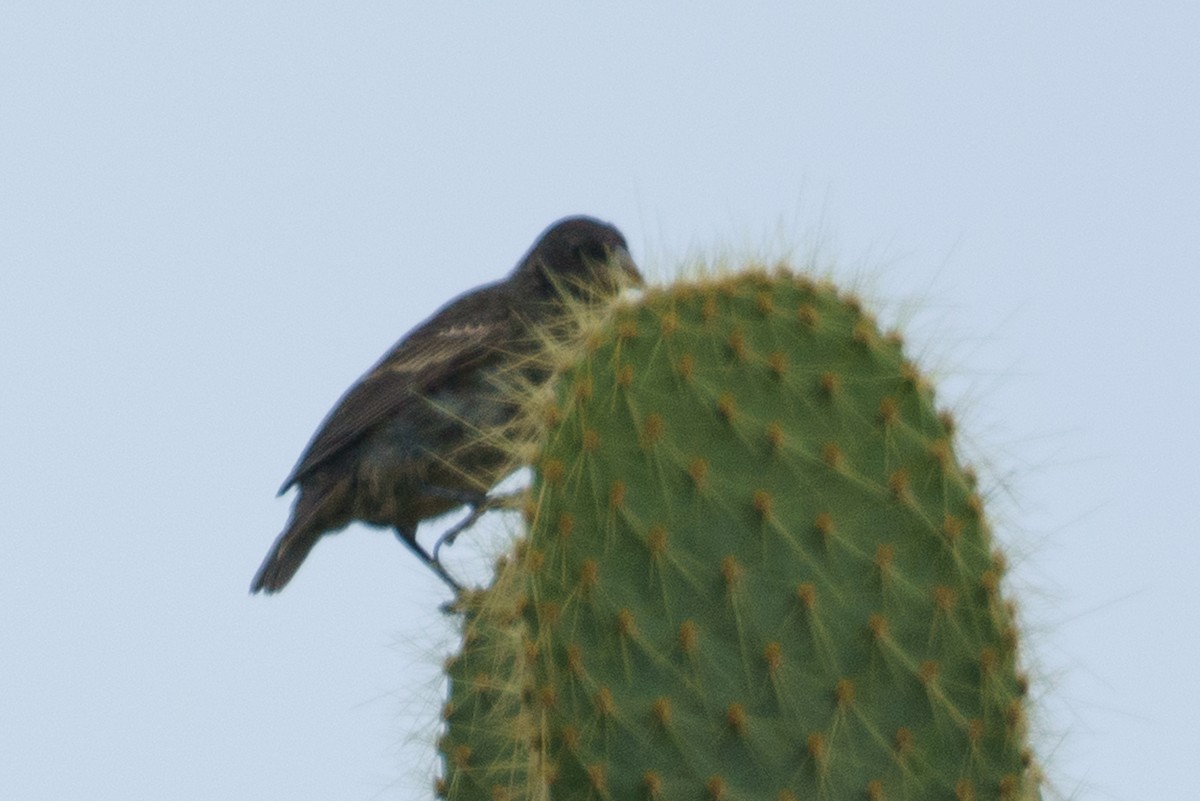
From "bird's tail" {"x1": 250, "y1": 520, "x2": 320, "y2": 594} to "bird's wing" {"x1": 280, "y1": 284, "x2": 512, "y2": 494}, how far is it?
0.19 m

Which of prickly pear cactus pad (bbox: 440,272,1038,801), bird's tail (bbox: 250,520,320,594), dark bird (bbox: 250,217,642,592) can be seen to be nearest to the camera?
prickly pear cactus pad (bbox: 440,272,1038,801)

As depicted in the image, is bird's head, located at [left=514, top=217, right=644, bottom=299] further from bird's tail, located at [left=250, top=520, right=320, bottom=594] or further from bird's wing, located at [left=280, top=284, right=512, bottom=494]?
bird's tail, located at [left=250, top=520, right=320, bottom=594]

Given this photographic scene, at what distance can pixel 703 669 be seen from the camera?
2.71 m

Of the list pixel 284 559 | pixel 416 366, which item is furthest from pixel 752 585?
pixel 284 559

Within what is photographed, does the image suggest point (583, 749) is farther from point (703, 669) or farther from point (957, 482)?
point (957, 482)

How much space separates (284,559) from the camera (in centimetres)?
677

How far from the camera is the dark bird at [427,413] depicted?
615 centimetres

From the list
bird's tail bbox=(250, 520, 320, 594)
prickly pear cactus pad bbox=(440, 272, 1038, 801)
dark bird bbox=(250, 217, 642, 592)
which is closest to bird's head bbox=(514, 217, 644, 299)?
dark bird bbox=(250, 217, 642, 592)

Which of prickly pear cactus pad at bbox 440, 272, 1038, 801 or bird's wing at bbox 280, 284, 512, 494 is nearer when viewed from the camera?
prickly pear cactus pad at bbox 440, 272, 1038, 801

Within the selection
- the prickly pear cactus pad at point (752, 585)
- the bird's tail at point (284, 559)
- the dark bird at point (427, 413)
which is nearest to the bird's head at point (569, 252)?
the dark bird at point (427, 413)

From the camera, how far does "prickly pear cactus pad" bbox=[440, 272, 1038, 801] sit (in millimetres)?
2707

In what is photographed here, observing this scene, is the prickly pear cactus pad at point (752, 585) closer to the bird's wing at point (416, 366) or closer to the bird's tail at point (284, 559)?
the bird's wing at point (416, 366)

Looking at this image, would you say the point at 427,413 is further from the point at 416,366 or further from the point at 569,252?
the point at 569,252

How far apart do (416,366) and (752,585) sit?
12.5 feet
